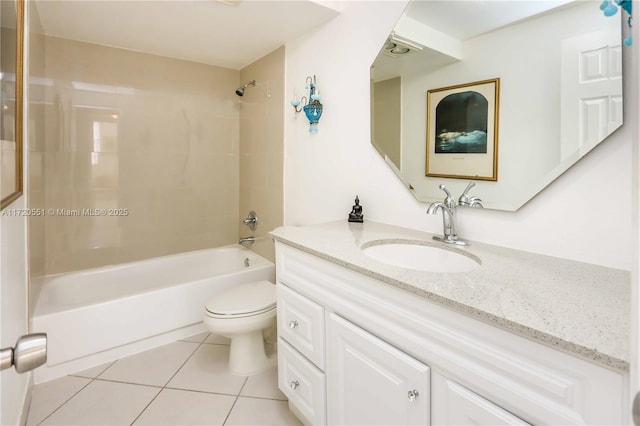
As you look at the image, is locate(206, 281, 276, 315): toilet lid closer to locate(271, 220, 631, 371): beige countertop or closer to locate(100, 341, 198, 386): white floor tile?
locate(100, 341, 198, 386): white floor tile

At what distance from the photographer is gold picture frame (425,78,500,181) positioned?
3.97 ft

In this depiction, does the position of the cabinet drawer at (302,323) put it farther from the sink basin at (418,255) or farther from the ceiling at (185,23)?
the ceiling at (185,23)

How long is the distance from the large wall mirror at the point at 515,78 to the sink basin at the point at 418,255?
0.77ft

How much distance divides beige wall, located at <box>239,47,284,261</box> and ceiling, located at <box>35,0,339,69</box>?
9.2 inches

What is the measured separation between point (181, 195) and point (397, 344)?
2366 mm

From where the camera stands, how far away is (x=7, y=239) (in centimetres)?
117

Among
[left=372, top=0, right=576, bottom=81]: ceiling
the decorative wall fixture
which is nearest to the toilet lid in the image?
[left=372, top=0, right=576, bottom=81]: ceiling

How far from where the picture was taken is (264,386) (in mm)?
1734

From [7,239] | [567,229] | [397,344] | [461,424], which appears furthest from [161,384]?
[567,229]

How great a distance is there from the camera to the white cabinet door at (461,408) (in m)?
0.70

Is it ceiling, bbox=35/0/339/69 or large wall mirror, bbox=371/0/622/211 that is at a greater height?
ceiling, bbox=35/0/339/69

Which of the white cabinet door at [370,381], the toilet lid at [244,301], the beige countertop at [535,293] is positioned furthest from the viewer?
the toilet lid at [244,301]

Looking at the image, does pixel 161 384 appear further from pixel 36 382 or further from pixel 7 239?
pixel 7 239

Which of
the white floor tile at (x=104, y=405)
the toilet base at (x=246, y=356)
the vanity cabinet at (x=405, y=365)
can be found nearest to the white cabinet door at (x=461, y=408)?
the vanity cabinet at (x=405, y=365)
